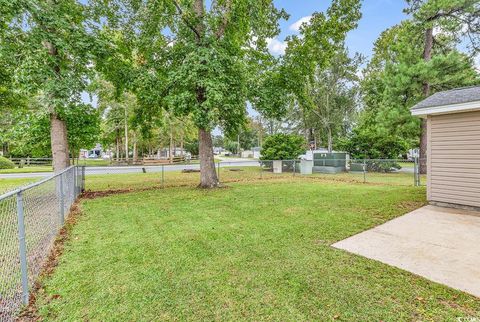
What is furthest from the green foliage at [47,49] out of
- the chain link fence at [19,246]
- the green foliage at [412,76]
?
the green foliage at [412,76]

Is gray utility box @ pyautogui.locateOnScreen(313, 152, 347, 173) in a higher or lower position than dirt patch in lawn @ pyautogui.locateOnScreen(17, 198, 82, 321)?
higher

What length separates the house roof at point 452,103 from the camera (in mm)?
5544

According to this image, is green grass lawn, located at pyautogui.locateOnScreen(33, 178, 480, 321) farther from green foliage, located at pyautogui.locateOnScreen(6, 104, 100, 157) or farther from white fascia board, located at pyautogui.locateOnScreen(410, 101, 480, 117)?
green foliage, located at pyautogui.locateOnScreen(6, 104, 100, 157)

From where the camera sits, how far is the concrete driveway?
3031 millimetres

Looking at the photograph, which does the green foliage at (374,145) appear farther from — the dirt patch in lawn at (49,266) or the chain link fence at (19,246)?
the chain link fence at (19,246)

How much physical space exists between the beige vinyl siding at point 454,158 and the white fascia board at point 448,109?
9.8 inches

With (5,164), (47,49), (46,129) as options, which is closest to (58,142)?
(46,129)

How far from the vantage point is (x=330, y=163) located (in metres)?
17.1

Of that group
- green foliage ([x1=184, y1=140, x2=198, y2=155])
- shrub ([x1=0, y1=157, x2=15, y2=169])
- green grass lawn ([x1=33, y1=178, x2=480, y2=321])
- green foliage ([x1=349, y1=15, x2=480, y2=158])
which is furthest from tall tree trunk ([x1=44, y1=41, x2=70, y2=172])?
green foliage ([x1=184, y1=140, x2=198, y2=155])

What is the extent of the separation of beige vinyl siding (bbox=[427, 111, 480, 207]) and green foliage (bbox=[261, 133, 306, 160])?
39.1ft

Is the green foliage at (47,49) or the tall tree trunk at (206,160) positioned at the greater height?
the green foliage at (47,49)

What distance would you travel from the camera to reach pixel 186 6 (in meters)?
8.04

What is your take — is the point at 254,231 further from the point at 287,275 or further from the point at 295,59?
the point at 295,59

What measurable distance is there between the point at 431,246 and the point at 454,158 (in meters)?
3.37
